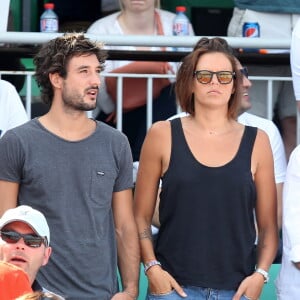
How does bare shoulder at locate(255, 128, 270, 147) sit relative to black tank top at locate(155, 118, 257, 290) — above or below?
above

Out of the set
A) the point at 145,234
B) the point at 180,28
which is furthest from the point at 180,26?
the point at 145,234

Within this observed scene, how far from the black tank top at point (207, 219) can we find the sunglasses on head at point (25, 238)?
2.68ft

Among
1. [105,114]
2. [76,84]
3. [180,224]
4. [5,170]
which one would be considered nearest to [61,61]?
[76,84]

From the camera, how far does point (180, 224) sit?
5.63 meters

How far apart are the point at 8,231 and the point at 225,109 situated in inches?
51.3

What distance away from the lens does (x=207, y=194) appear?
5.59m

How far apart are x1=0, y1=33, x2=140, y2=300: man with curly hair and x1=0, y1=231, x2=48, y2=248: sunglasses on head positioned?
46 centimetres

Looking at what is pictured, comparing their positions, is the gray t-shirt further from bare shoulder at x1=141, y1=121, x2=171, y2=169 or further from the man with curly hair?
bare shoulder at x1=141, y1=121, x2=171, y2=169

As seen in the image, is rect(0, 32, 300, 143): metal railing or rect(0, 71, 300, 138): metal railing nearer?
rect(0, 32, 300, 143): metal railing

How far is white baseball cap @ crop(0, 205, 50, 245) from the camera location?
197 inches

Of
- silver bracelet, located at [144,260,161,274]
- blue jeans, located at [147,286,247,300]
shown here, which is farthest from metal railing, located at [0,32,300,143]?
blue jeans, located at [147,286,247,300]

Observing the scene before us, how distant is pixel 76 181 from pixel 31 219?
23.2 inches

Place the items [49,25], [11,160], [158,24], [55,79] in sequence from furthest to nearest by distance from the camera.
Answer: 1. [158,24]
2. [49,25]
3. [55,79]
4. [11,160]

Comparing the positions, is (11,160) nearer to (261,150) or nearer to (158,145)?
(158,145)
